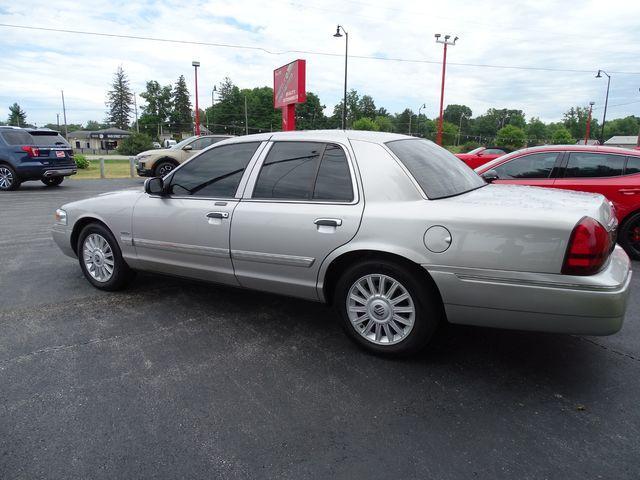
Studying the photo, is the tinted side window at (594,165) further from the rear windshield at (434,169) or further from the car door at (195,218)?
the car door at (195,218)

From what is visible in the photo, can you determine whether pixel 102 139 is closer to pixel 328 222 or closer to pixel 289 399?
pixel 328 222

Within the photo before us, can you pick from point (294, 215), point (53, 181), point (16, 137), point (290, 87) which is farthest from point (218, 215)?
point (290, 87)

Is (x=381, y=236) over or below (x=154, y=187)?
below

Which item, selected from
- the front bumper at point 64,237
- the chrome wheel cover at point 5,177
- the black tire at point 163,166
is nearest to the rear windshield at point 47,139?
the chrome wheel cover at point 5,177

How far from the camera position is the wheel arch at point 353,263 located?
3.07m

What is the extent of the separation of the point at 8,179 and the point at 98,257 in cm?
1079

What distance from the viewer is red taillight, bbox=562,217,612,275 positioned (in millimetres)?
2641

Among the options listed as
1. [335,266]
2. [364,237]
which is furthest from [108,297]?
[364,237]

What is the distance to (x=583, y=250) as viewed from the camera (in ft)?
8.66

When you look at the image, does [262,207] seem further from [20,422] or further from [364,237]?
[20,422]

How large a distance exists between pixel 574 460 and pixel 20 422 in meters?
2.85

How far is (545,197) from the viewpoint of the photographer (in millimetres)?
3285

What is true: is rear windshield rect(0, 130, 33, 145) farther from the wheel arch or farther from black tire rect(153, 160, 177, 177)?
A: the wheel arch

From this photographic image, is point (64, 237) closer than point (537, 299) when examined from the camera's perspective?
No
